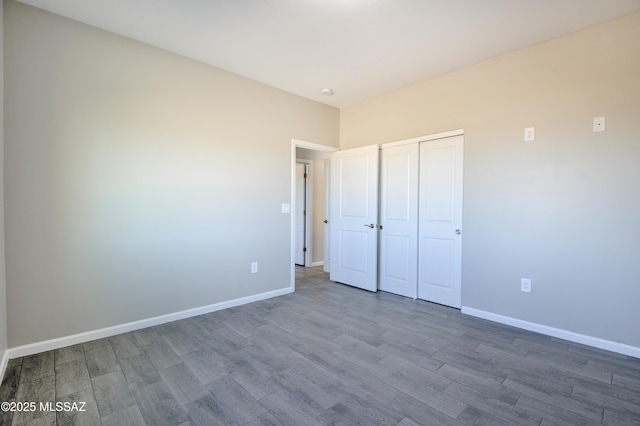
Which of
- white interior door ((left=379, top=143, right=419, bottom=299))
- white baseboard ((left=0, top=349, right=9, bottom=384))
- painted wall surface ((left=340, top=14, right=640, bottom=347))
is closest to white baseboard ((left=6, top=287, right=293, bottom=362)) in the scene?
white baseboard ((left=0, top=349, right=9, bottom=384))

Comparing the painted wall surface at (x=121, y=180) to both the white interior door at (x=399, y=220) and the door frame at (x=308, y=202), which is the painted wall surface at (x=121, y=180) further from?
the door frame at (x=308, y=202)

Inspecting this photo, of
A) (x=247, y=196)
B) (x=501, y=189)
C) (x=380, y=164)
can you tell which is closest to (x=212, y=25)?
(x=247, y=196)

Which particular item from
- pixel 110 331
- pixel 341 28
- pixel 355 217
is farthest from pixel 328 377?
pixel 341 28

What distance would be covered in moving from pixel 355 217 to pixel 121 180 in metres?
2.91

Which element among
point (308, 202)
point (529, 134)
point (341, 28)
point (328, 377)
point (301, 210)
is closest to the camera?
point (328, 377)

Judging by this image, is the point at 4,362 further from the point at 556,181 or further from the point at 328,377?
the point at 556,181

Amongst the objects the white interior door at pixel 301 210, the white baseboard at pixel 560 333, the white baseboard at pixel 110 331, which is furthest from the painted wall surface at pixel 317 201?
the white baseboard at pixel 560 333

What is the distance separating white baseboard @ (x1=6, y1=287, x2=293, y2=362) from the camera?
230cm

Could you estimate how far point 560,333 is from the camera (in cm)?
269

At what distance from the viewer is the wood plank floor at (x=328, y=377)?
5.52ft

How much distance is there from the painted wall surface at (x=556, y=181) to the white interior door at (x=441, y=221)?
127mm

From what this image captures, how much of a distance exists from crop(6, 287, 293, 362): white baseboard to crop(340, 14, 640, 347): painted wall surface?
276cm

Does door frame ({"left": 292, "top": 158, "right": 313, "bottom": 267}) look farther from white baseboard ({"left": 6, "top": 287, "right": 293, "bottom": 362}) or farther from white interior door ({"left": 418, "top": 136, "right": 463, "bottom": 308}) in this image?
white interior door ({"left": 418, "top": 136, "right": 463, "bottom": 308})

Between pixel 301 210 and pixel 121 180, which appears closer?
pixel 121 180
